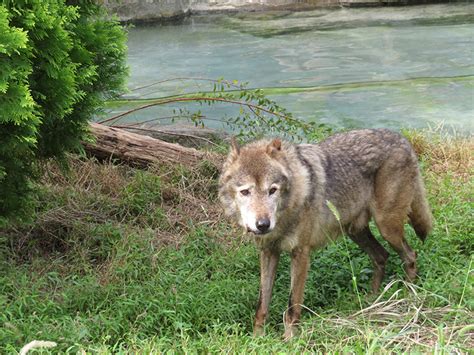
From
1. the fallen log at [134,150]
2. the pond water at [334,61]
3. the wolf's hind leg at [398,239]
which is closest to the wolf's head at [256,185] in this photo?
the wolf's hind leg at [398,239]

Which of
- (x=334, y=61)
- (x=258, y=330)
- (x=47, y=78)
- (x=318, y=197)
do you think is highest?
(x=47, y=78)

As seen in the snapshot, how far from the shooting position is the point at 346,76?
38.2 feet

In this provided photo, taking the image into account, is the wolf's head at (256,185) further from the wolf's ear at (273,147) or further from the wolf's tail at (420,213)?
the wolf's tail at (420,213)

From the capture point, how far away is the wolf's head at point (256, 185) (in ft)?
16.1

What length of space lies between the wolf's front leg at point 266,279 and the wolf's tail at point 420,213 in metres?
1.29

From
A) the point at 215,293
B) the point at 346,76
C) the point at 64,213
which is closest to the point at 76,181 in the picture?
the point at 64,213

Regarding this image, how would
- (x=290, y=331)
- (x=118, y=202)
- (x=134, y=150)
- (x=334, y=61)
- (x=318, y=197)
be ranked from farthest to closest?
(x=334, y=61), (x=134, y=150), (x=118, y=202), (x=318, y=197), (x=290, y=331)

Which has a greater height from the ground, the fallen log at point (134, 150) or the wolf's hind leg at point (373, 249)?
the fallen log at point (134, 150)

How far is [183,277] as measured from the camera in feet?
19.6

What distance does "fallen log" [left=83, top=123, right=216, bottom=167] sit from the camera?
782 centimetres

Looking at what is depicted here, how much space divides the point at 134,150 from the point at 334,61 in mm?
5661

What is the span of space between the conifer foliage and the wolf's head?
127 cm

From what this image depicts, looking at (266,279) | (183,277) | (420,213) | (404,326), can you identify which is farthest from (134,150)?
(404,326)

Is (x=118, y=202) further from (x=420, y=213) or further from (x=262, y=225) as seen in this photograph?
(x=420, y=213)
